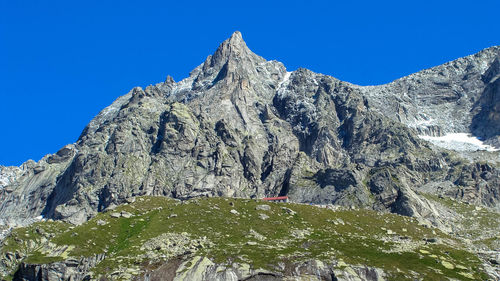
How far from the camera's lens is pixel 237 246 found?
105 metres

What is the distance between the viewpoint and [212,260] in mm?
93000

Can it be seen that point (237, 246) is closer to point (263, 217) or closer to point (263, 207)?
point (263, 217)

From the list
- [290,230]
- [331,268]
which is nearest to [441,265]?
[331,268]

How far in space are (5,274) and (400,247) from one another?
9280 cm

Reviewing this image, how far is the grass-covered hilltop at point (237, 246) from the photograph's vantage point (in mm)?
90000

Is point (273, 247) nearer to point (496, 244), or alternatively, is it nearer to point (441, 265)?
point (441, 265)

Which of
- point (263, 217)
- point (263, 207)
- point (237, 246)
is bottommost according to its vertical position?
point (237, 246)

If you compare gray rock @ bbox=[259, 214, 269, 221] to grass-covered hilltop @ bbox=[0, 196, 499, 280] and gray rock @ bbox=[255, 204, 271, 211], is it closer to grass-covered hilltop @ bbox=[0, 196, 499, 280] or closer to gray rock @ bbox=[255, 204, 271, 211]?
grass-covered hilltop @ bbox=[0, 196, 499, 280]

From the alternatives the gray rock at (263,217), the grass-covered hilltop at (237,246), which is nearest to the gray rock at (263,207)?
the grass-covered hilltop at (237,246)

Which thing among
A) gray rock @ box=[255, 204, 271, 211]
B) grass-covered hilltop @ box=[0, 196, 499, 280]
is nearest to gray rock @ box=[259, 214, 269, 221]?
grass-covered hilltop @ box=[0, 196, 499, 280]

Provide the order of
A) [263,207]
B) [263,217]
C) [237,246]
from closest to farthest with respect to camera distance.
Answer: [237,246]
[263,217]
[263,207]

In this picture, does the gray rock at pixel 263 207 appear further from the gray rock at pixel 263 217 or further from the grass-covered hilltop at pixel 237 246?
the gray rock at pixel 263 217

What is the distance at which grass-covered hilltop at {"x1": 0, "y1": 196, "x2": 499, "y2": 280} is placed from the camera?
3543 inches

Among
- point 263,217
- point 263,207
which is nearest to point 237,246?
point 263,217
